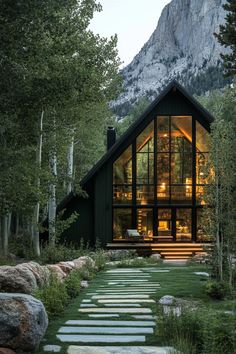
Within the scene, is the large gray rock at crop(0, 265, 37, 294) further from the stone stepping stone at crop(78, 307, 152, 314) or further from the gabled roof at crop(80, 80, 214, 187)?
the gabled roof at crop(80, 80, 214, 187)

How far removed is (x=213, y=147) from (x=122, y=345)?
7.33 meters

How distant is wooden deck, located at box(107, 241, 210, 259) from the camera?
23828mm

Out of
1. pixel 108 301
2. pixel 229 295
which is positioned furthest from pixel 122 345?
pixel 229 295

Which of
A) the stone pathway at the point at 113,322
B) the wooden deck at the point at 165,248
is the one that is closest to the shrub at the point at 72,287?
the stone pathway at the point at 113,322

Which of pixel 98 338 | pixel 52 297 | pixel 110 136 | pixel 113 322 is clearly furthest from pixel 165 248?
pixel 98 338

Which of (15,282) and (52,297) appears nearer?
(15,282)

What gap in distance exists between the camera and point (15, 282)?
8055 mm

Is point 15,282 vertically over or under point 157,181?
under

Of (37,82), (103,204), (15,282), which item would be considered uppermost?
(37,82)

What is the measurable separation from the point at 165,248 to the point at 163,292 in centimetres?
1360

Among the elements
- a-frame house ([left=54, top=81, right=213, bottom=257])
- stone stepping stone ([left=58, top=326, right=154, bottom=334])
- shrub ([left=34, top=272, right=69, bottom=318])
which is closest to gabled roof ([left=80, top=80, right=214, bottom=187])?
a-frame house ([left=54, top=81, right=213, bottom=257])

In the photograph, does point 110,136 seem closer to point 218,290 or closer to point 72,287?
point 72,287

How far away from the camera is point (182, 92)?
24.5 meters

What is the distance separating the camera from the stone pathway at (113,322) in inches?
245
